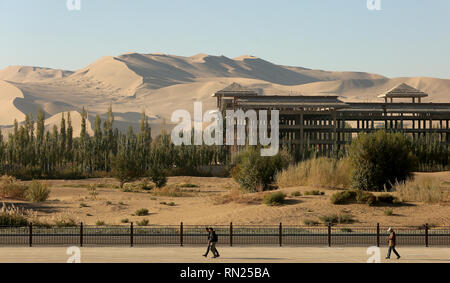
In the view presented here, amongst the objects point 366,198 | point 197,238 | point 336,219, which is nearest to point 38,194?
point 336,219

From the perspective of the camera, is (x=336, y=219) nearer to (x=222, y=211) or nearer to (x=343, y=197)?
(x=343, y=197)

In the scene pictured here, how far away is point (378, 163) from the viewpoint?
48406mm

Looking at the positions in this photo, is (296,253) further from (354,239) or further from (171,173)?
(171,173)

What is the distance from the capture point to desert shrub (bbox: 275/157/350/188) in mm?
51188

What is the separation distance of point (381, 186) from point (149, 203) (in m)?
19.1

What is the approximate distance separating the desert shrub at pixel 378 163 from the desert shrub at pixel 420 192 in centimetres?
127

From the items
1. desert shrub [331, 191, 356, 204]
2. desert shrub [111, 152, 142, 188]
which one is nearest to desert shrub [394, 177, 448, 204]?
desert shrub [331, 191, 356, 204]

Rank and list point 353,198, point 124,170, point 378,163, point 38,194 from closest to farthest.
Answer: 1. point 353,198
2. point 378,163
3. point 38,194
4. point 124,170

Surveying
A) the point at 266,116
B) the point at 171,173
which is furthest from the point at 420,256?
the point at 266,116

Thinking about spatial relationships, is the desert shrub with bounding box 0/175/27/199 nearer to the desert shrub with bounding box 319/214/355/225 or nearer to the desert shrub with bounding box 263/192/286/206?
the desert shrub with bounding box 263/192/286/206

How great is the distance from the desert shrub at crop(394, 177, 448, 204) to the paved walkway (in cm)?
1722

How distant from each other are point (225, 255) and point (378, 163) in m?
26.1
